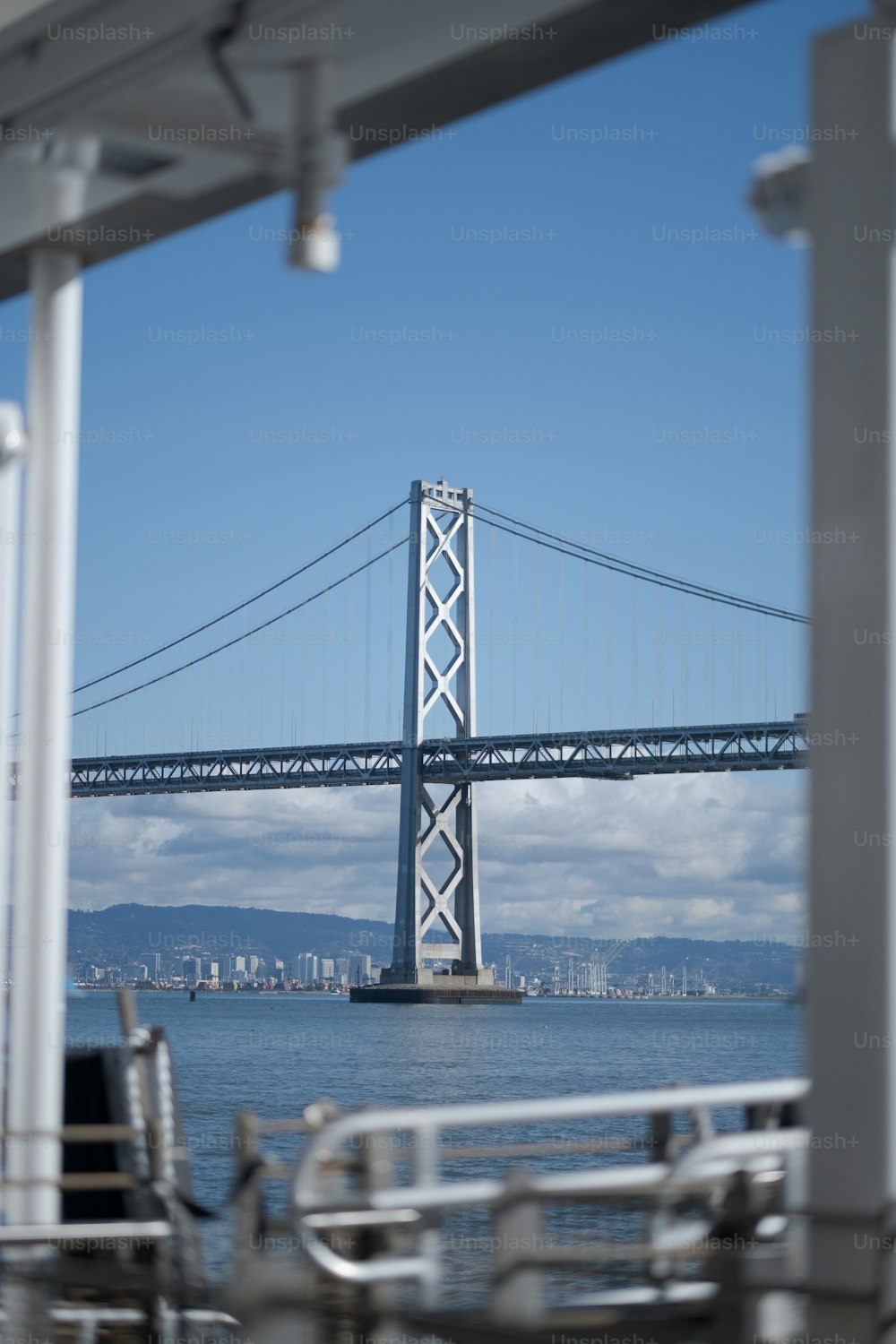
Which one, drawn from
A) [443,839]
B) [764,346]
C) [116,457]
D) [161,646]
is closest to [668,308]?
[764,346]

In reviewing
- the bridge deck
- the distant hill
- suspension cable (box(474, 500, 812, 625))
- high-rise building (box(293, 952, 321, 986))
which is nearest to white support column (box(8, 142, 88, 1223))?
the bridge deck

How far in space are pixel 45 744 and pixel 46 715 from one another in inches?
1.8

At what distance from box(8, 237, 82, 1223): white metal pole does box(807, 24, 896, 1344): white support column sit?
4.32 feet

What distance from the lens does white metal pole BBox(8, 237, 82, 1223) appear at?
2535 millimetres

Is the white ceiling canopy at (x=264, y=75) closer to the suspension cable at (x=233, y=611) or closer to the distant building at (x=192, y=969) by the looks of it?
the suspension cable at (x=233, y=611)

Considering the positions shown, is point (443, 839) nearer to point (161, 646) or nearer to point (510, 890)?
point (161, 646)

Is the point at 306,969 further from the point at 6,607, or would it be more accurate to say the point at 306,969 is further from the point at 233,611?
the point at 6,607

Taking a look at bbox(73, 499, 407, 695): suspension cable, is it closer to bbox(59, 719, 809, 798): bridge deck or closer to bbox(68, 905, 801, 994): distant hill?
bbox(59, 719, 809, 798): bridge deck

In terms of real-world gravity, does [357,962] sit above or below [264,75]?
below

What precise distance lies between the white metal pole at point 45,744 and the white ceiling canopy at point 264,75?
1.09 feet

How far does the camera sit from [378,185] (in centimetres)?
5888

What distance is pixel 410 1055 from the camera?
32.5 metres

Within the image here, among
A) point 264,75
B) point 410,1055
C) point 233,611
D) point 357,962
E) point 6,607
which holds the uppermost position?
point 233,611

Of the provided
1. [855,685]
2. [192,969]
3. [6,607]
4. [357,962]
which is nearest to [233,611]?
[6,607]
